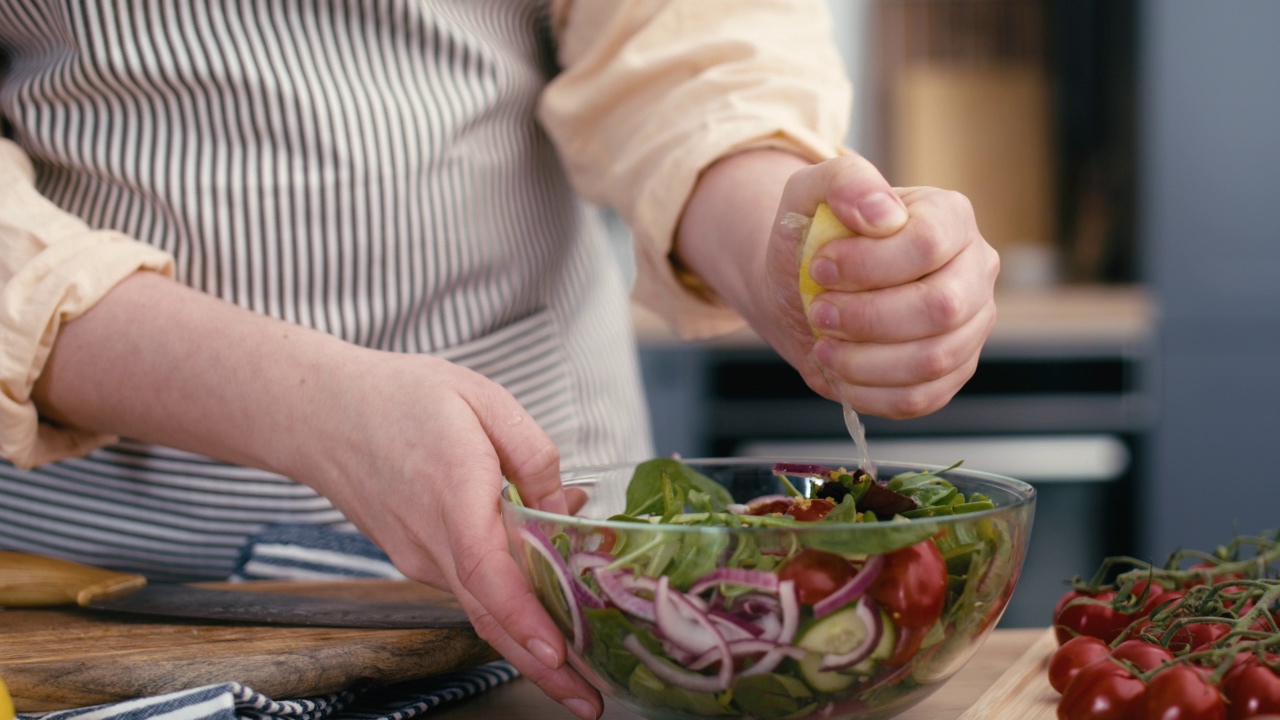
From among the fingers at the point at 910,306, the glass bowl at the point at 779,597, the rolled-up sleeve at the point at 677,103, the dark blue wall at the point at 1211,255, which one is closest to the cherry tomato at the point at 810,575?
the glass bowl at the point at 779,597

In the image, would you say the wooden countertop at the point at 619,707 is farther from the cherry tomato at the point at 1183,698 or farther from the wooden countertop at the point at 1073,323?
the wooden countertop at the point at 1073,323

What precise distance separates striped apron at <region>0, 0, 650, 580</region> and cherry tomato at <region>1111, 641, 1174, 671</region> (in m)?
0.59

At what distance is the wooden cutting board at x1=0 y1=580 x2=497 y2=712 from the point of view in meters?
0.61

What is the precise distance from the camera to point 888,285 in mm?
560

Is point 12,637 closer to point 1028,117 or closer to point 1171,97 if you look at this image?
point 1171,97

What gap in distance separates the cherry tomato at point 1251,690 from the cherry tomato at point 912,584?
0.46ft

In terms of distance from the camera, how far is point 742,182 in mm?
802

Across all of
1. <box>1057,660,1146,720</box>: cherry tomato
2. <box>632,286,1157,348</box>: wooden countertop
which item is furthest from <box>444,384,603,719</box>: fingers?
<box>632,286,1157,348</box>: wooden countertop

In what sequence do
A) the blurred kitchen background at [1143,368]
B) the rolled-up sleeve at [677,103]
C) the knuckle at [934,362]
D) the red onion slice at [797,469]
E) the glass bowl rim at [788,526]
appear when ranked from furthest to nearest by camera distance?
the blurred kitchen background at [1143,368] < the rolled-up sleeve at [677,103] < the red onion slice at [797,469] < the knuckle at [934,362] < the glass bowl rim at [788,526]

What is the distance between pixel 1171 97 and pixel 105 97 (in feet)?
6.81

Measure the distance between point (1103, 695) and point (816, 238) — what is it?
0.77ft

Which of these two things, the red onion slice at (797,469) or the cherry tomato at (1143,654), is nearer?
the cherry tomato at (1143,654)

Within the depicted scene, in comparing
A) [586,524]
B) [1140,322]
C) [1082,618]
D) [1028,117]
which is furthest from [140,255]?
[1028,117]

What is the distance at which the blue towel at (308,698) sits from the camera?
0.57 meters
